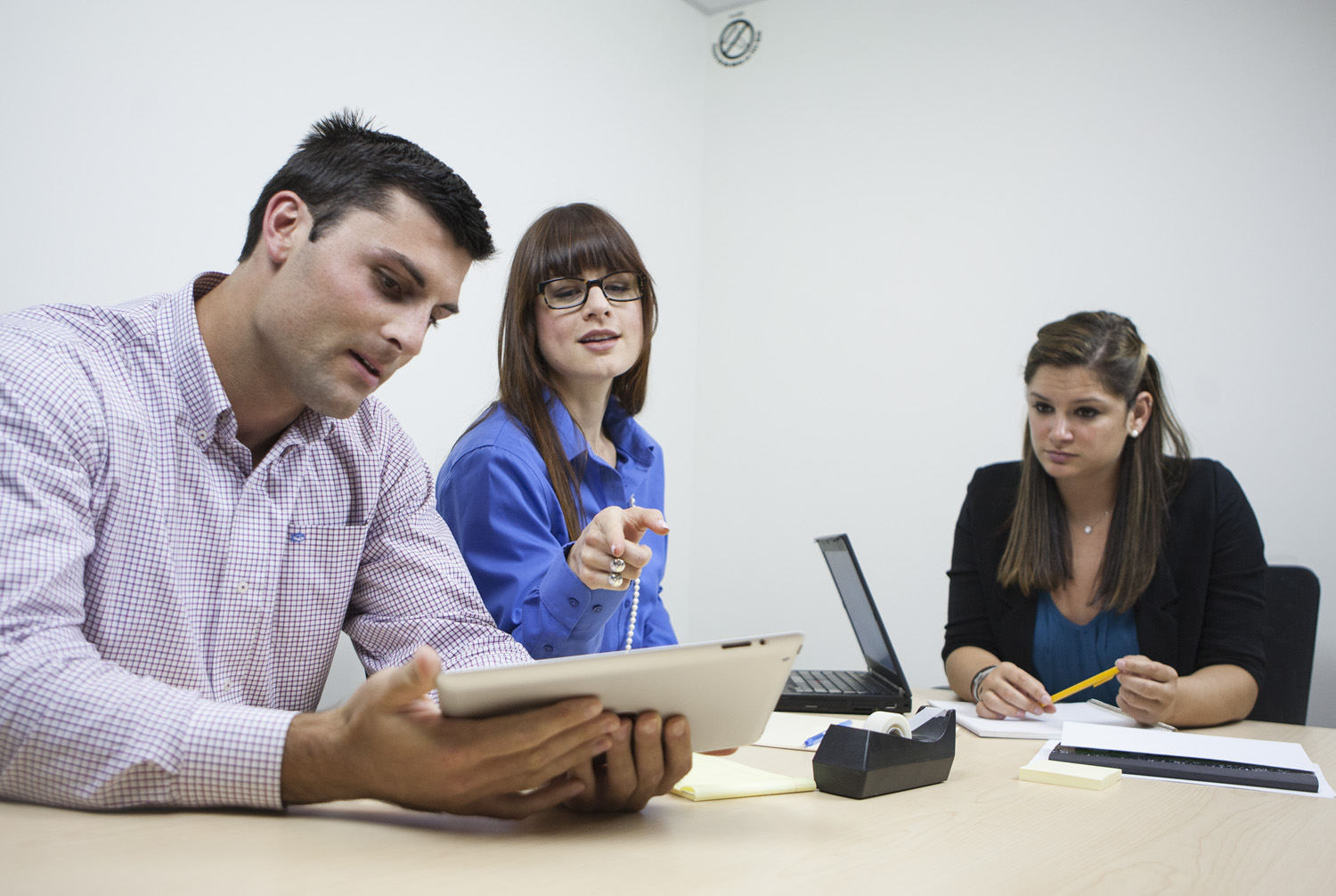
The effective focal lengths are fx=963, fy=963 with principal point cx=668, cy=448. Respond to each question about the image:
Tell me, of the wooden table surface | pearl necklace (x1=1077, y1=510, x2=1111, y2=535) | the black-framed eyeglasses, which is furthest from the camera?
pearl necklace (x1=1077, y1=510, x2=1111, y2=535)

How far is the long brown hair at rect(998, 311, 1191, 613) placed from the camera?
1972 millimetres

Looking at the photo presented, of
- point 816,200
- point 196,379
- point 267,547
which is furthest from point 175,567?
point 816,200

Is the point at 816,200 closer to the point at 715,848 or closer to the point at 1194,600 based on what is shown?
the point at 1194,600

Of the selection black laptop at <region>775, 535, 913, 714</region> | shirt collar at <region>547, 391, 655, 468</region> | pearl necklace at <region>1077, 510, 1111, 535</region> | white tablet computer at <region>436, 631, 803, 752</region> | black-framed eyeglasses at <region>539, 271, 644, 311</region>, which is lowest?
black laptop at <region>775, 535, 913, 714</region>

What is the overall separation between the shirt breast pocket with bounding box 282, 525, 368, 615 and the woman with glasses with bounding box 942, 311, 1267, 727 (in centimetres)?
114

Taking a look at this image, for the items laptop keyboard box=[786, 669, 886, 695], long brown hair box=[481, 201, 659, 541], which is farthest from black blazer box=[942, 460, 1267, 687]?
long brown hair box=[481, 201, 659, 541]

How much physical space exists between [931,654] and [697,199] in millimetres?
1894

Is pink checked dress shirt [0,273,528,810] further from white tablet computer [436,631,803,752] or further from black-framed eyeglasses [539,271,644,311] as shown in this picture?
black-framed eyeglasses [539,271,644,311]

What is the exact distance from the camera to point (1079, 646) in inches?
78.7

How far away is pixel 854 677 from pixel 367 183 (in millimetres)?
1214

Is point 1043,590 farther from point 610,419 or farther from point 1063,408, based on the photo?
point 610,419

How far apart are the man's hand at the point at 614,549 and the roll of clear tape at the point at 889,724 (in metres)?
0.34

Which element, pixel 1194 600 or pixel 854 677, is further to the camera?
pixel 1194 600

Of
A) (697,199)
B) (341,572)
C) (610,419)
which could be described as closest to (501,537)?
(341,572)
